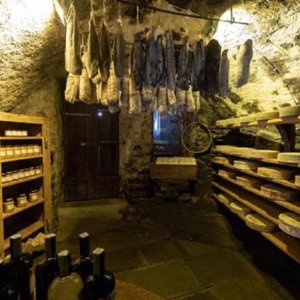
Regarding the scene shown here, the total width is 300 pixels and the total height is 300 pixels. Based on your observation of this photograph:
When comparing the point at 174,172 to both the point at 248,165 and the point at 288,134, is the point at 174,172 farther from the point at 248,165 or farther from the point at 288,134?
the point at 288,134

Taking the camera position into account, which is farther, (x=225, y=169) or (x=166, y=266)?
(x=225, y=169)

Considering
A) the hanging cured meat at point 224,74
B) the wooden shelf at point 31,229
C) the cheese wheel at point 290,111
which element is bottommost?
the wooden shelf at point 31,229

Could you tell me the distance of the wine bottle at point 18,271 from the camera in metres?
0.84

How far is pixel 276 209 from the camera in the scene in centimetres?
272

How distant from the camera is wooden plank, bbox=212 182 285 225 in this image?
2.59 meters

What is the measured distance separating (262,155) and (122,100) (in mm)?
1699

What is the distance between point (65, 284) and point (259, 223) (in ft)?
8.02

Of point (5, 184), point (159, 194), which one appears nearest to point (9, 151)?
point (5, 184)

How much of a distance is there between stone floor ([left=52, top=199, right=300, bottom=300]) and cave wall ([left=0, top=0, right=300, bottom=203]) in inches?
31.3

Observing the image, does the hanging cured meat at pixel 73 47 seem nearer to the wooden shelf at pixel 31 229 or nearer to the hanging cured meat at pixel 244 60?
the hanging cured meat at pixel 244 60

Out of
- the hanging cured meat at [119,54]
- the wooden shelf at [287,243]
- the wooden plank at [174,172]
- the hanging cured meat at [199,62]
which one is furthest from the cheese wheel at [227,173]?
the hanging cured meat at [119,54]

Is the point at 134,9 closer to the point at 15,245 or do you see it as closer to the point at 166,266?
the point at 15,245

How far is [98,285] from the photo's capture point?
2.59ft

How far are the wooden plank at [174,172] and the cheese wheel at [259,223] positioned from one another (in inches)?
59.6
